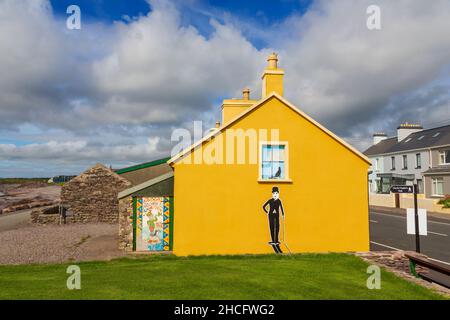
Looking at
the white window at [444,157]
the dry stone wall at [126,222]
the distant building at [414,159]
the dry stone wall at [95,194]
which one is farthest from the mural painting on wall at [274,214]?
the white window at [444,157]

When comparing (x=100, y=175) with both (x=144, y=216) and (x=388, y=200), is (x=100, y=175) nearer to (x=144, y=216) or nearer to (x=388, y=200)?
(x=144, y=216)

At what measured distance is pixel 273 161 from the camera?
45.5 ft

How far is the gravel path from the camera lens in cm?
1315

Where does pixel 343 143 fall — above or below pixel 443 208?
above

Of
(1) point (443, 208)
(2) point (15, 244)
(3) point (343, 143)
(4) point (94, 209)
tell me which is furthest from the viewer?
(1) point (443, 208)

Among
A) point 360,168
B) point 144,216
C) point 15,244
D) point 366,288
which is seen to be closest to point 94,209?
point 15,244

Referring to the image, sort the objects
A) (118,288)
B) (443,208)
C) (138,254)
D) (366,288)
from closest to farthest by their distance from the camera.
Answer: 1. (118,288)
2. (366,288)
3. (138,254)
4. (443,208)

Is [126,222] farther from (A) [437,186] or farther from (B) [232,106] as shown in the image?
(A) [437,186]

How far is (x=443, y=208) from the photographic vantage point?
3200 centimetres

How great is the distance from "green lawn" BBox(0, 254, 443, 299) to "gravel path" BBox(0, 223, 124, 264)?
1.72 m

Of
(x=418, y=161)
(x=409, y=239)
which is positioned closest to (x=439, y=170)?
(x=418, y=161)

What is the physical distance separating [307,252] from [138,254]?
661 cm

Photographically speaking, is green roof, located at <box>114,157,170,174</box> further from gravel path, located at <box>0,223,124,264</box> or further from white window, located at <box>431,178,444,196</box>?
white window, located at <box>431,178,444,196</box>

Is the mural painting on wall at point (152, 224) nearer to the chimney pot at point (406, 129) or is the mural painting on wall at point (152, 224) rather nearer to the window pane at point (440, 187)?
the window pane at point (440, 187)
